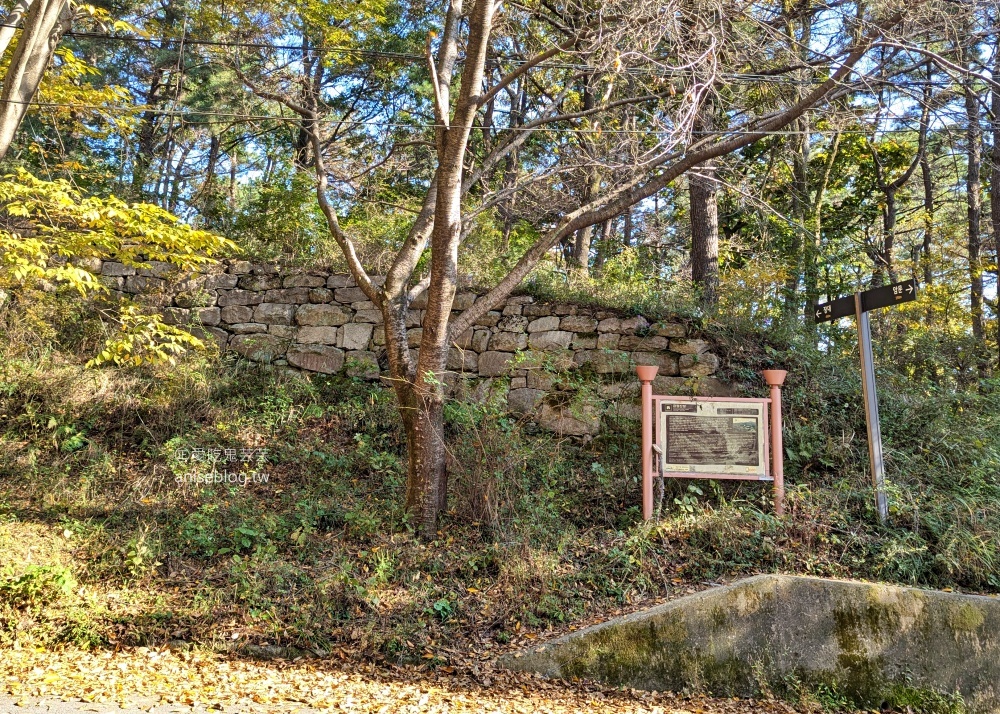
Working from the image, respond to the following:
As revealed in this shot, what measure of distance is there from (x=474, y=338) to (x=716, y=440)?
3.41 metres

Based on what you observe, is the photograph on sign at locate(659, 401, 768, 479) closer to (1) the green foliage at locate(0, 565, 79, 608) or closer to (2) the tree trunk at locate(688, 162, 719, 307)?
(2) the tree trunk at locate(688, 162, 719, 307)

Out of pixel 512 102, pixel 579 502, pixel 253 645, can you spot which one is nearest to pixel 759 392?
pixel 579 502

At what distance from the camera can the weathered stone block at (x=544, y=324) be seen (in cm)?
817

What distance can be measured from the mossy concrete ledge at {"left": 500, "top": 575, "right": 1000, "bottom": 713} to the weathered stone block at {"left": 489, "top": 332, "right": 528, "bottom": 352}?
12.8 ft

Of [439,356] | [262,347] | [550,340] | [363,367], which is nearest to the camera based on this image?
[439,356]

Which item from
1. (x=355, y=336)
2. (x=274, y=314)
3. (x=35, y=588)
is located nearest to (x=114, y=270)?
(x=274, y=314)

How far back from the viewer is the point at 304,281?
901 centimetres

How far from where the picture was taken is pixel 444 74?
22.3ft

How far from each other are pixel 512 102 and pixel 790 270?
18.1 feet

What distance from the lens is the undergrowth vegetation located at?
5.16m

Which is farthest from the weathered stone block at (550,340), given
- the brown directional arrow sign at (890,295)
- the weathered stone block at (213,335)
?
the weathered stone block at (213,335)

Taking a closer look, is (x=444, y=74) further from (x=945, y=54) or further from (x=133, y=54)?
(x=133, y=54)

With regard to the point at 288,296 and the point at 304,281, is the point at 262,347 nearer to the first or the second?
the point at 288,296

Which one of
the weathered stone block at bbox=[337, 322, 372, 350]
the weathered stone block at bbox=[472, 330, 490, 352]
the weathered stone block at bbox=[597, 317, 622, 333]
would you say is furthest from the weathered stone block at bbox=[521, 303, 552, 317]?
the weathered stone block at bbox=[337, 322, 372, 350]
